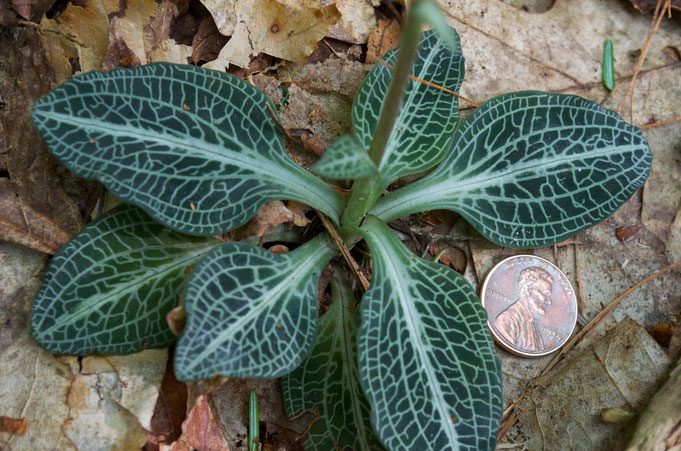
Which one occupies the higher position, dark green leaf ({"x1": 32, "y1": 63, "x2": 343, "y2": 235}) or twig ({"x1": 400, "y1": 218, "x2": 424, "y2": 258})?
dark green leaf ({"x1": 32, "y1": 63, "x2": 343, "y2": 235})

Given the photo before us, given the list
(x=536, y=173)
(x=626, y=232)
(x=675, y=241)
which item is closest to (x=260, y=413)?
(x=536, y=173)

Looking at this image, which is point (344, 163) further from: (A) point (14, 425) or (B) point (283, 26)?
(A) point (14, 425)

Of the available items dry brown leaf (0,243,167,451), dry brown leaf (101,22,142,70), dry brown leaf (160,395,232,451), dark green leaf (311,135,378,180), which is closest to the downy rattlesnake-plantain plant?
dark green leaf (311,135,378,180)

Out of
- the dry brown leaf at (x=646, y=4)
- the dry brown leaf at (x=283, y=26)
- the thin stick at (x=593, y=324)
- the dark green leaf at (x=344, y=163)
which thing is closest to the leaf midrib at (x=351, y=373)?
the dark green leaf at (x=344, y=163)

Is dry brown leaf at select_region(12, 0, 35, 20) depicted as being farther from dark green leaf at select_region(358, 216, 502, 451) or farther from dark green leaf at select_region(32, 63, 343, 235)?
dark green leaf at select_region(358, 216, 502, 451)

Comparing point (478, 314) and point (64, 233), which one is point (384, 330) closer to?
point (478, 314)
